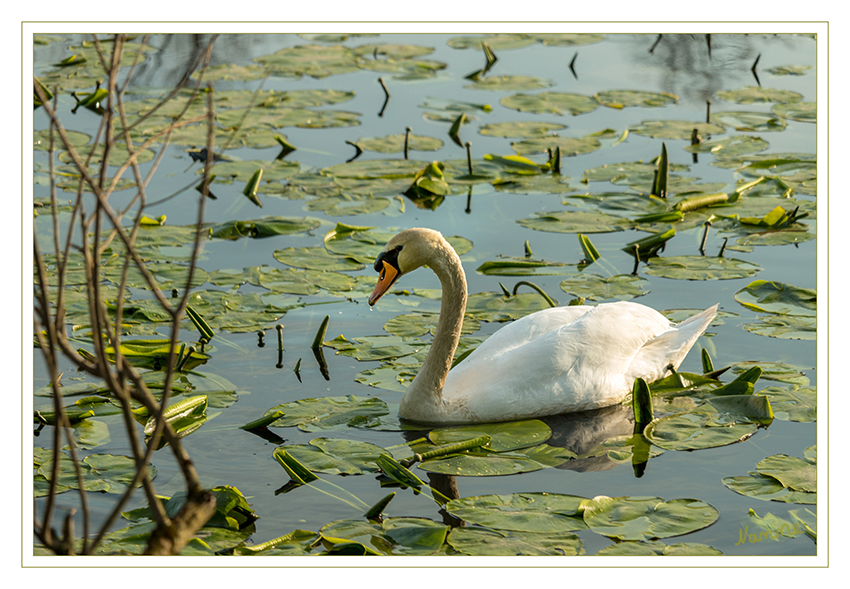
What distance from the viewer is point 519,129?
1093cm

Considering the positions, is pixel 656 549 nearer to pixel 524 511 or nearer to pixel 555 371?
pixel 524 511

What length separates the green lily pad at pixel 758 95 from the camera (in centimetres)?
1171

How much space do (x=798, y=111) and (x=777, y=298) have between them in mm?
5262

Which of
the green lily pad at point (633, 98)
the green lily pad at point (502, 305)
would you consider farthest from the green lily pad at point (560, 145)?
the green lily pad at point (502, 305)

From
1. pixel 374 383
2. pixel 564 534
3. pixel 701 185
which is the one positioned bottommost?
pixel 564 534

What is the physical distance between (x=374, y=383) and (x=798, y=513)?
2623 millimetres

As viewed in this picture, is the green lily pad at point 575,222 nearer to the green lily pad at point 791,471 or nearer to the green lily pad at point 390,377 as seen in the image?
the green lily pad at point 390,377

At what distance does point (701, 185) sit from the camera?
9211 millimetres

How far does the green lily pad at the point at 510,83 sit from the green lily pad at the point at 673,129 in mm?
1945

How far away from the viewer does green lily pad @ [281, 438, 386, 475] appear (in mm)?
4922

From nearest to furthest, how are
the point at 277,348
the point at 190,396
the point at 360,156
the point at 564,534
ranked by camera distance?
the point at 564,534, the point at 190,396, the point at 277,348, the point at 360,156
